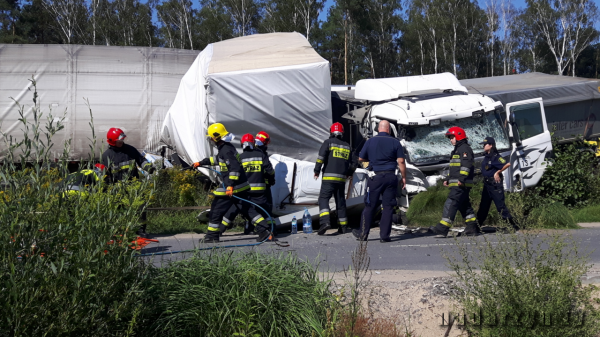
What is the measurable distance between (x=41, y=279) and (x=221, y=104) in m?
6.90

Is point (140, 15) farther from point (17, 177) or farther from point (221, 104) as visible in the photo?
point (17, 177)

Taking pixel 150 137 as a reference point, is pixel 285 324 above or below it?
below

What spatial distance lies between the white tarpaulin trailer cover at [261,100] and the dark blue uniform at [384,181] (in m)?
2.72

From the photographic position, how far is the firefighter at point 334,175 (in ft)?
27.5

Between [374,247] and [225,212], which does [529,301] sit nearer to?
[374,247]

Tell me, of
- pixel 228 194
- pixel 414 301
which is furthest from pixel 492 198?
pixel 414 301

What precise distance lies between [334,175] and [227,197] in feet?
5.53

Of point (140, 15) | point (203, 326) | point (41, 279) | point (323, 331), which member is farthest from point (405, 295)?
point (140, 15)

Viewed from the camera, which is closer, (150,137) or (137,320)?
(137,320)

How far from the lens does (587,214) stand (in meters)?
9.77

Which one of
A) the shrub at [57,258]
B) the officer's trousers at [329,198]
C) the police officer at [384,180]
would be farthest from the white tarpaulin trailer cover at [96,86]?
the shrub at [57,258]

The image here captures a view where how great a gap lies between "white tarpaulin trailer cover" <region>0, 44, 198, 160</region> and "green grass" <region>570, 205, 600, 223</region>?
8.31 meters

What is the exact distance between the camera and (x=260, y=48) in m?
11.1

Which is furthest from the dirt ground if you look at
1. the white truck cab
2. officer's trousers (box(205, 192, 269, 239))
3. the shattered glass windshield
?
the shattered glass windshield
